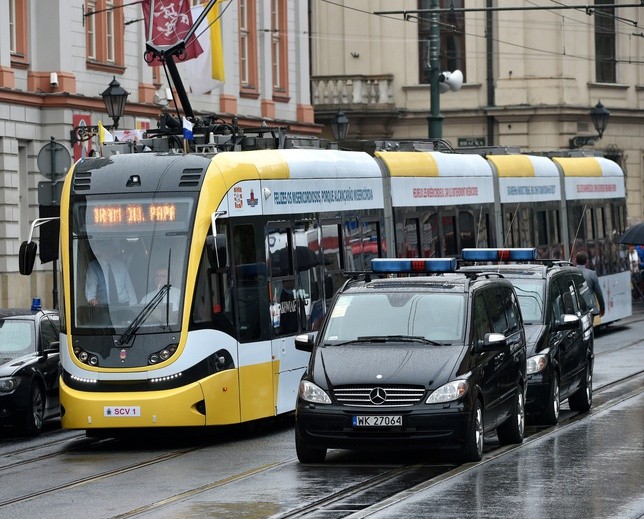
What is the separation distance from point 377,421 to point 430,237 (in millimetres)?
11107

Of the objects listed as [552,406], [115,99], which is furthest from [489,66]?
[552,406]

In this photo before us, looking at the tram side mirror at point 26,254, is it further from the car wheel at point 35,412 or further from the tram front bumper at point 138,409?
the car wheel at point 35,412

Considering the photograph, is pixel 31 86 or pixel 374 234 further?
pixel 31 86

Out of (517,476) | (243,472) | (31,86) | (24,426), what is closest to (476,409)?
(517,476)

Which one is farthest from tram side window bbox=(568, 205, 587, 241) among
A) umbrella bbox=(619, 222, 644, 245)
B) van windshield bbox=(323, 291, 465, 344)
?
van windshield bbox=(323, 291, 465, 344)

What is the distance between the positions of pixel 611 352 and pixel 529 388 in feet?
40.9

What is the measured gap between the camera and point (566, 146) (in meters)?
57.4

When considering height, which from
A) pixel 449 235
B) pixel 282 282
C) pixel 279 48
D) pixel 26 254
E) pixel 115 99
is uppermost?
pixel 279 48

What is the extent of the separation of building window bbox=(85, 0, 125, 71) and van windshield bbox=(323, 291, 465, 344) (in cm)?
2222

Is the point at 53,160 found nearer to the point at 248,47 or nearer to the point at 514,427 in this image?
the point at 514,427

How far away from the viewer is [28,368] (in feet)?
68.4

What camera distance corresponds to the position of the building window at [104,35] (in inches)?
1554

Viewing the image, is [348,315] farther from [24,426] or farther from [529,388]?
[24,426]

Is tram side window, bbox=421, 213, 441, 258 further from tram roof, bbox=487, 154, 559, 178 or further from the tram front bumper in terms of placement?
the tram front bumper
